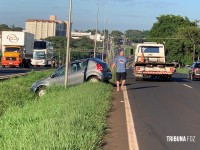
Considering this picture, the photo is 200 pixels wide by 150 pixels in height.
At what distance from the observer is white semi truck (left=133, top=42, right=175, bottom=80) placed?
1257 inches

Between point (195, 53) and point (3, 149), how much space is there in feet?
332

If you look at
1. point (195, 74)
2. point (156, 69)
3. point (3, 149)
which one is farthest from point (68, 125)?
point (195, 74)

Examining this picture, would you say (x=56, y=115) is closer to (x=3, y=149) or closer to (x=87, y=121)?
(x=87, y=121)

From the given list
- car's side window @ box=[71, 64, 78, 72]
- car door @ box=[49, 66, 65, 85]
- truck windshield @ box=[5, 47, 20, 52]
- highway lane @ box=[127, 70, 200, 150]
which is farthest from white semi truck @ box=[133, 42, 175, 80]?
truck windshield @ box=[5, 47, 20, 52]

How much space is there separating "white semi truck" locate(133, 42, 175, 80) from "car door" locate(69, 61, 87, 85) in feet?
29.3

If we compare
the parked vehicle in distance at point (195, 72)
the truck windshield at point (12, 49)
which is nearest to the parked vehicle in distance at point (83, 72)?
the parked vehicle in distance at point (195, 72)

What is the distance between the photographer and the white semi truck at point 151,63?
1257 inches

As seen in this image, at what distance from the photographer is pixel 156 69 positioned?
31844mm

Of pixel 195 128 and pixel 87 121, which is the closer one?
pixel 87 121

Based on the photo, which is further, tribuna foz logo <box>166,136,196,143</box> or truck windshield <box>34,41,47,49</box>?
truck windshield <box>34,41,47,49</box>

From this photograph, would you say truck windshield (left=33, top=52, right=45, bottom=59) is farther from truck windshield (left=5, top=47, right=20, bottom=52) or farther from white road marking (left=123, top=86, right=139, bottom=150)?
white road marking (left=123, top=86, right=139, bottom=150)

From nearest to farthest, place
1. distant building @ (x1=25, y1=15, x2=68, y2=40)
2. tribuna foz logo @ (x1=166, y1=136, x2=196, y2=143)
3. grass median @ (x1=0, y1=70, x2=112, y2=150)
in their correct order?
grass median @ (x1=0, y1=70, x2=112, y2=150)
tribuna foz logo @ (x1=166, y1=136, x2=196, y2=143)
distant building @ (x1=25, y1=15, x2=68, y2=40)

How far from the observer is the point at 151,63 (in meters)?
31.9

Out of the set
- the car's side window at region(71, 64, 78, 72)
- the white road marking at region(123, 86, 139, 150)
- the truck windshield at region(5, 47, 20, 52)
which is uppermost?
the truck windshield at region(5, 47, 20, 52)
